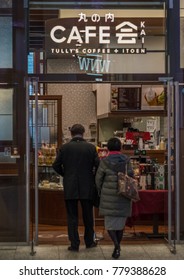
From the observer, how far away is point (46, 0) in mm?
8242

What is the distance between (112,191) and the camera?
23.4 ft

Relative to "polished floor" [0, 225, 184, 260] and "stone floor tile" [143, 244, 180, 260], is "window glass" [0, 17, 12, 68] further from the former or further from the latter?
"stone floor tile" [143, 244, 180, 260]

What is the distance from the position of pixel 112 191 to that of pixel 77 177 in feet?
1.96

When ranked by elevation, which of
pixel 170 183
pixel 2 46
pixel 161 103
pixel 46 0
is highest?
pixel 46 0

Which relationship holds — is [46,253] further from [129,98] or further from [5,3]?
[129,98]

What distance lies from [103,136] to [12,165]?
510 centimetres

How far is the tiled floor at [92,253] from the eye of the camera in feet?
24.2

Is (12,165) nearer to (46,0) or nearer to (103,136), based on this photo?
(46,0)

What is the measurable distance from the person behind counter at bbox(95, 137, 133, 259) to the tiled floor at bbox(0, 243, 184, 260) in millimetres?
482

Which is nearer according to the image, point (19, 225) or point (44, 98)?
point (19, 225)

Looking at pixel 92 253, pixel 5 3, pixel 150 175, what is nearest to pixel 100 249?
pixel 92 253
